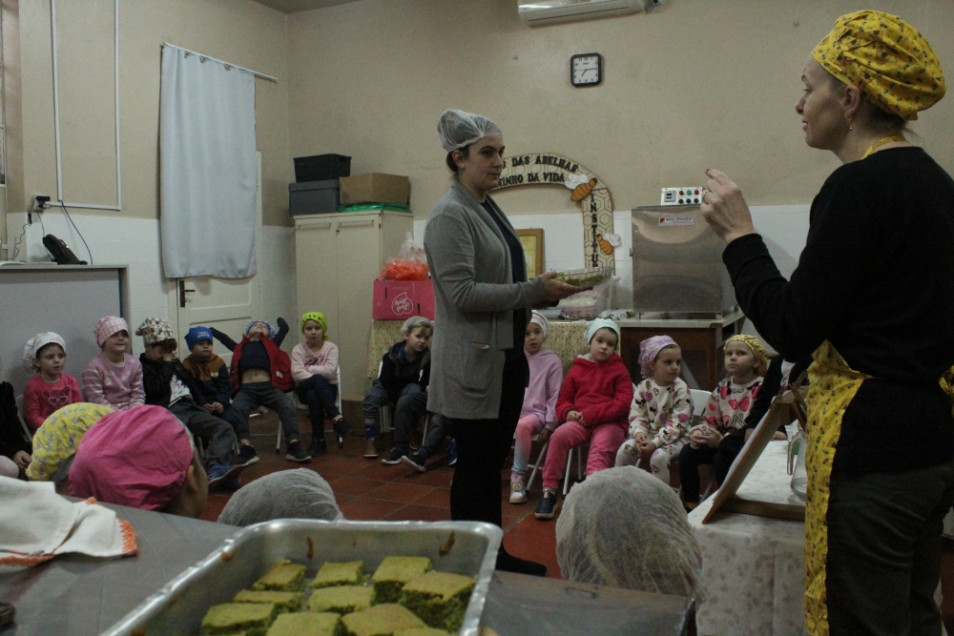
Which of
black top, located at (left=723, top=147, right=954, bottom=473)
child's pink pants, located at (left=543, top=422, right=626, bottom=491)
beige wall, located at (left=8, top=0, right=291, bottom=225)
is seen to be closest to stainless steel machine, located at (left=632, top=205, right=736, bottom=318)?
child's pink pants, located at (left=543, top=422, right=626, bottom=491)

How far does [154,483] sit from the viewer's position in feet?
4.91

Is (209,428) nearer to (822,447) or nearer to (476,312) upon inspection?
(476,312)

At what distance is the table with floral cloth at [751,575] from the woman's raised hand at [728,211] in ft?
2.46

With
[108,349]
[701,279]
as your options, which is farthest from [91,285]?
[701,279]

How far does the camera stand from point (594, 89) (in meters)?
5.18

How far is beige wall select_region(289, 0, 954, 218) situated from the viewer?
466 cm

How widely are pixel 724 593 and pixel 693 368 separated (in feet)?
11.1

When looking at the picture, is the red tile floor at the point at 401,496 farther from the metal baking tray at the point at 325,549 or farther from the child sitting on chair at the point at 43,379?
the metal baking tray at the point at 325,549

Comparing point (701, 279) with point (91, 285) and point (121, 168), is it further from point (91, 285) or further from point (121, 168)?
point (121, 168)

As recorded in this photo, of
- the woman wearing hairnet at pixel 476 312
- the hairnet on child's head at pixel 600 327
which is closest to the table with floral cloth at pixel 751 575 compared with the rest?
the woman wearing hairnet at pixel 476 312

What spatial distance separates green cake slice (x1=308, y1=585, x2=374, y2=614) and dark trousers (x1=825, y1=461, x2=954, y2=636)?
704 millimetres

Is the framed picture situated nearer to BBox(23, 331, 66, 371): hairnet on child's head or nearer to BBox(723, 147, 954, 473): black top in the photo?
BBox(23, 331, 66, 371): hairnet on child's head

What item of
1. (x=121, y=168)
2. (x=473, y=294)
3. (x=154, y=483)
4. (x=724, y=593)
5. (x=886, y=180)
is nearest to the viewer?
(x=886, y=180)

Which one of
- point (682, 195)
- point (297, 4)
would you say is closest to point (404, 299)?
point (682, 195)
